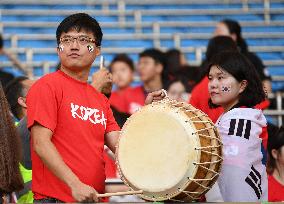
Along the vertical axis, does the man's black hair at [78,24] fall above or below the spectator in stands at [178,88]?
above

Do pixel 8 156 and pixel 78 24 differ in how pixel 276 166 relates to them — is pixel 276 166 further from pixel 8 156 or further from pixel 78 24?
pixel 8 156

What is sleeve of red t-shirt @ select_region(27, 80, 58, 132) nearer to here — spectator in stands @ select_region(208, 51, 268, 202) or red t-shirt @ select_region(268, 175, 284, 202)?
spectator in stands @ select_region(208, 51, 268, 202)

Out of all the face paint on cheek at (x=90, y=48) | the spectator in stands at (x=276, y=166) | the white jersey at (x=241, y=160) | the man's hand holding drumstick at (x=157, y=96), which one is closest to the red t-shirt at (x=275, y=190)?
the spectator in stands at (x=276, y=166)

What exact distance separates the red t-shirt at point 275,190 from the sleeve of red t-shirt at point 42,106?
77.0 inches

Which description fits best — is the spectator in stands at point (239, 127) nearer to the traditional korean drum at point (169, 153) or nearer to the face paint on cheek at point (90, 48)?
the traditional korean drum at point (169, 153)

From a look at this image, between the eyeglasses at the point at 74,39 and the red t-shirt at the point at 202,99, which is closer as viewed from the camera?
the eyeglasses at the point at 74,39

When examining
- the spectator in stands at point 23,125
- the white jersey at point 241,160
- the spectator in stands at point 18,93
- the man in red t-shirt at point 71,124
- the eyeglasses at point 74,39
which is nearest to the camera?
the man in red t-shirt at point 71,124

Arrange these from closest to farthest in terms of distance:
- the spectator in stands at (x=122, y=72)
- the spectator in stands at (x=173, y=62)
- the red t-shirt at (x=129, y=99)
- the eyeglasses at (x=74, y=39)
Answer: the eyeglasses at (x=74, y=39) → the red t-shirt at (x=129, y=99) → the spectator in stands at (x=173, y=62) → the spectator in stands at (x=122, y=72)

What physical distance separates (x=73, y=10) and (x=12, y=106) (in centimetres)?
622

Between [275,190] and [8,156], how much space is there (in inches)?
85.8

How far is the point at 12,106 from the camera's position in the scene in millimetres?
6082

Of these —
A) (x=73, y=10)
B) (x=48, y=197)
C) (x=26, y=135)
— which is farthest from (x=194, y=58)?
(x=48, y=197)

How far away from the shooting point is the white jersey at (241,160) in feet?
15.7

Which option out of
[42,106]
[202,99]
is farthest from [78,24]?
[202,99]
